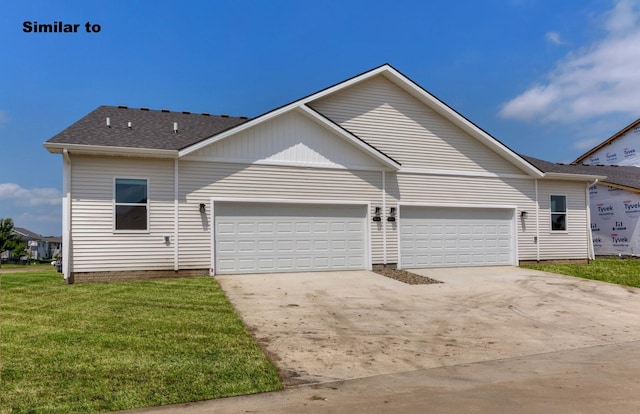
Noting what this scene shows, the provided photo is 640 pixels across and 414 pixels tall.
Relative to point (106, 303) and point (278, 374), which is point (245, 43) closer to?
point (106, 303)

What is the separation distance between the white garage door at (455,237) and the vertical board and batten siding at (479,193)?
0.33 meters

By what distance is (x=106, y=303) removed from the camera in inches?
315

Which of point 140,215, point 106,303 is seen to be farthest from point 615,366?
point 140,215

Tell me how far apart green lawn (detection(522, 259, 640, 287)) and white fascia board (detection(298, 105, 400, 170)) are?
662 cm

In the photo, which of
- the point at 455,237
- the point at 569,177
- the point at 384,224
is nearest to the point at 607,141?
the point at 569,177

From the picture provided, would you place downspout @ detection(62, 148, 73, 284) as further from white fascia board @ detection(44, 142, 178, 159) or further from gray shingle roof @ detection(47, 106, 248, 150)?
gray shingle roof @ detection(47, 106, 248, 150)

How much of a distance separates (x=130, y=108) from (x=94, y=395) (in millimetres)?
12602

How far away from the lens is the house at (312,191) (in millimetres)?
11125

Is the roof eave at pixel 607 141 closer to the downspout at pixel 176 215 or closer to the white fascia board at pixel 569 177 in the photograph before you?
the white fascia board at pixel 569 177

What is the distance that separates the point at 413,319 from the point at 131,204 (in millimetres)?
8187

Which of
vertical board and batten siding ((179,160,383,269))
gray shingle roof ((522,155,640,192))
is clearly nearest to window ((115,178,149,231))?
vertical board and batten siding ((179,160,383,269))

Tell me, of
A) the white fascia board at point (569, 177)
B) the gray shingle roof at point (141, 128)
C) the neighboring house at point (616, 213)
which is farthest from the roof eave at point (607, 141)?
the gray shingle roof at point (141, 128)

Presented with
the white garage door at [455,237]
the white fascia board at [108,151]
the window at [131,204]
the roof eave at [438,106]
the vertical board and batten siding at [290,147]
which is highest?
the roof eave at [438,106]

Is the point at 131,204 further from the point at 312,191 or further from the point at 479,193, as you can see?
the point at 479,193
